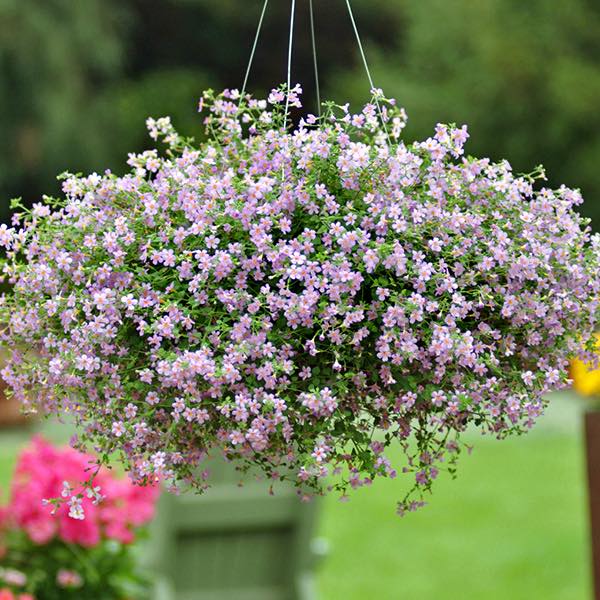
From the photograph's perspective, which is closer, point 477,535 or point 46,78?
point 477,535

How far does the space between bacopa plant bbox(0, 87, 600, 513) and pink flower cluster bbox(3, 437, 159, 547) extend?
2.13m

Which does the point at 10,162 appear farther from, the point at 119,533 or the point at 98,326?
the point at 98,326

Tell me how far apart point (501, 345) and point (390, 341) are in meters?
0.25

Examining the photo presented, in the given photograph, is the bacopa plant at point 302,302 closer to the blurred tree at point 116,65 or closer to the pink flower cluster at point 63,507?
the pink flower cluster at point 63,507

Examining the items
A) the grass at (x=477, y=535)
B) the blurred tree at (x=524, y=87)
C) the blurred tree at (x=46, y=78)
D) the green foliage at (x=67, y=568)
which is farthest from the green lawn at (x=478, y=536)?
the blurred tree at (x=46, y=78)

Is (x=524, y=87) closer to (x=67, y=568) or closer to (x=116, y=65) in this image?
(x=116, y=65)

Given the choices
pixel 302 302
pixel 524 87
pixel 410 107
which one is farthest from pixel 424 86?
pixel 302 302

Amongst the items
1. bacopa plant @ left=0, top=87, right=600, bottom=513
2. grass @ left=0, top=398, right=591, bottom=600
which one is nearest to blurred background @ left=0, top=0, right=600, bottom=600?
grass @ left=0, top=398, right=591, bottom=600

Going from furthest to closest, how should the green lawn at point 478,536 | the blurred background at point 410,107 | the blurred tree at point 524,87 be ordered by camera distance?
the blurred tree at point 524,87 → the blurred background at point 410,107 → the green lawn at point 478,536

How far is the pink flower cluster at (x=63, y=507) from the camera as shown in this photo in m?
4.28

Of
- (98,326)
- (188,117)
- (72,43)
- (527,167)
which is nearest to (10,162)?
(72,43)

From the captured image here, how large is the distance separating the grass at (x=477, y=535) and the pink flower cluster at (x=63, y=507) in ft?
11.3

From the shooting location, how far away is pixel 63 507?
419cm

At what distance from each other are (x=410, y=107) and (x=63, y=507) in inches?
618
